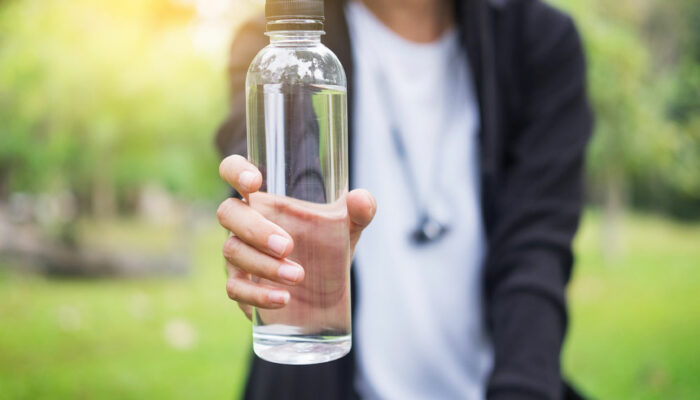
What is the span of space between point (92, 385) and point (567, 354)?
11.8 feet

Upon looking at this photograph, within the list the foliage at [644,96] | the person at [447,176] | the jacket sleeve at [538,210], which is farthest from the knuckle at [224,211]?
the foliage at [644,96]

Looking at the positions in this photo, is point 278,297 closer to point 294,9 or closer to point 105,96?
point 294,9

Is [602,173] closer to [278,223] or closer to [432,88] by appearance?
[432,88]

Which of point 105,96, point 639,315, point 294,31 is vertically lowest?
point 639,315

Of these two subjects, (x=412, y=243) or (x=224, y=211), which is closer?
(x=224, y=211)

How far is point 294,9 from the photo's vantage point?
94 centimetres

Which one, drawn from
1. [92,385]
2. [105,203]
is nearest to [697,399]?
[92,385]

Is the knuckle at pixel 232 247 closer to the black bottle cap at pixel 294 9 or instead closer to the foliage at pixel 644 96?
the black bottle cap at pixel 294 9

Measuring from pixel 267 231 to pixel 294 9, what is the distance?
11.6 inches

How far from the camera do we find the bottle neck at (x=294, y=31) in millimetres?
956

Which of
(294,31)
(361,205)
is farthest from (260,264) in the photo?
(294,31)

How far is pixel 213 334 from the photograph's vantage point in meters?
5.73

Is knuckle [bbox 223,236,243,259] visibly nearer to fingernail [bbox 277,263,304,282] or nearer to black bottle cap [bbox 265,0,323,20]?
fingernail [bbox 277,263,304,282]

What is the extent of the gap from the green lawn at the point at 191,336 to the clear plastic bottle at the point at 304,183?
302 cm
